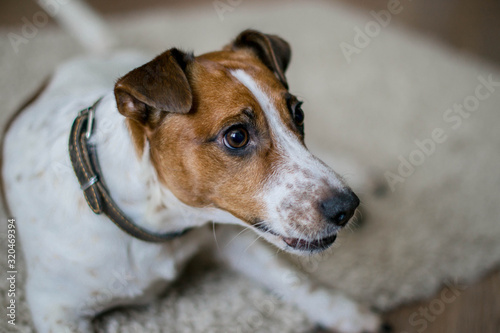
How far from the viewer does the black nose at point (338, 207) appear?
4.46 feet

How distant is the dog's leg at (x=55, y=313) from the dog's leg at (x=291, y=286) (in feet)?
2.13

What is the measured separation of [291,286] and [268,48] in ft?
3.30

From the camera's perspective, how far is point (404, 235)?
2.37m

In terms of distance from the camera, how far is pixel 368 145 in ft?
9.64

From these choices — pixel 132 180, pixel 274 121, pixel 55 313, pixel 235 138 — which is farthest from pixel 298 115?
pixel 55 313

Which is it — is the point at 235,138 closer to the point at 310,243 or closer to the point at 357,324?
the point at 310,243

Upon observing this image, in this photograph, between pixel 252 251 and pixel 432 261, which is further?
pixel 432 261

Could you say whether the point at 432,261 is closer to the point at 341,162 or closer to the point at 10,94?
the point at 341,162

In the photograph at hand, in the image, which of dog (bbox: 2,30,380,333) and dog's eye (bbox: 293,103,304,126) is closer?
dog (bbox: 2,30,380,333)

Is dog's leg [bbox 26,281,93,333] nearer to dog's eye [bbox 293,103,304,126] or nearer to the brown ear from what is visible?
dog's eye [bbox 293,103,304,126]

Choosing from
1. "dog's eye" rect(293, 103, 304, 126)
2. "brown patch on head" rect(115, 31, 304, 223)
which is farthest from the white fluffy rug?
"dog's eye" rect(293, 103, 304, 126)

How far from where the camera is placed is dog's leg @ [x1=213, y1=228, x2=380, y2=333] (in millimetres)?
1873

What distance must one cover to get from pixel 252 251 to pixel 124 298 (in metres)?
0.60

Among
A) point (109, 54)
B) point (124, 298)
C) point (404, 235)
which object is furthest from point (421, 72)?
point (124, 298)
